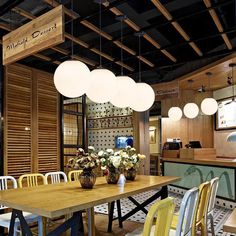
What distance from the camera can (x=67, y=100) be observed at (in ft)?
19.8

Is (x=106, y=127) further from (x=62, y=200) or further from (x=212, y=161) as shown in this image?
(x=62, y=200)

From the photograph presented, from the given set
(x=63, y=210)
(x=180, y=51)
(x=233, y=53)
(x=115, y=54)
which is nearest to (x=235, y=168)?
(x=233, y=53)

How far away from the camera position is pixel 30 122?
4902 mm

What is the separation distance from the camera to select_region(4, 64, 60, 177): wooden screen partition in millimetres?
4555

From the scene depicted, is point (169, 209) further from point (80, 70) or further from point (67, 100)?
point (67, 100)

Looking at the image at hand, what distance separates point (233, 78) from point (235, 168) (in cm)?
228

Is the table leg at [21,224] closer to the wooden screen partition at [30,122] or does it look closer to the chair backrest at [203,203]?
the chair backrest at [203,203]

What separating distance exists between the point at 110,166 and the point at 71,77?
122cm

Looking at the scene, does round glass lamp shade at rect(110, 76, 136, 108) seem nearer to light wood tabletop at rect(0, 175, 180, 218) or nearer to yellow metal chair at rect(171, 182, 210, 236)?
light wood tabletop at rect(0, 175, 180, 218)

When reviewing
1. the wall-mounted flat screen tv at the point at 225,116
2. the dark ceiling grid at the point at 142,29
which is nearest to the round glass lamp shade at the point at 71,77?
the dark ceiling grid at the point at 142,29

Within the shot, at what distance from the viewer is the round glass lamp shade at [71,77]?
2.88 m

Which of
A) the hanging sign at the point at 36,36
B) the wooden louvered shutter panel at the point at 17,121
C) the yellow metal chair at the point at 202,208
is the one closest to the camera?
the hanging sign at the point at 36,36

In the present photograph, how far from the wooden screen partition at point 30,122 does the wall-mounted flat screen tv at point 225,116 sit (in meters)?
4.52

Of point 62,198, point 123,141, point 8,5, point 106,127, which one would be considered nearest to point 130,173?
point 62,198
